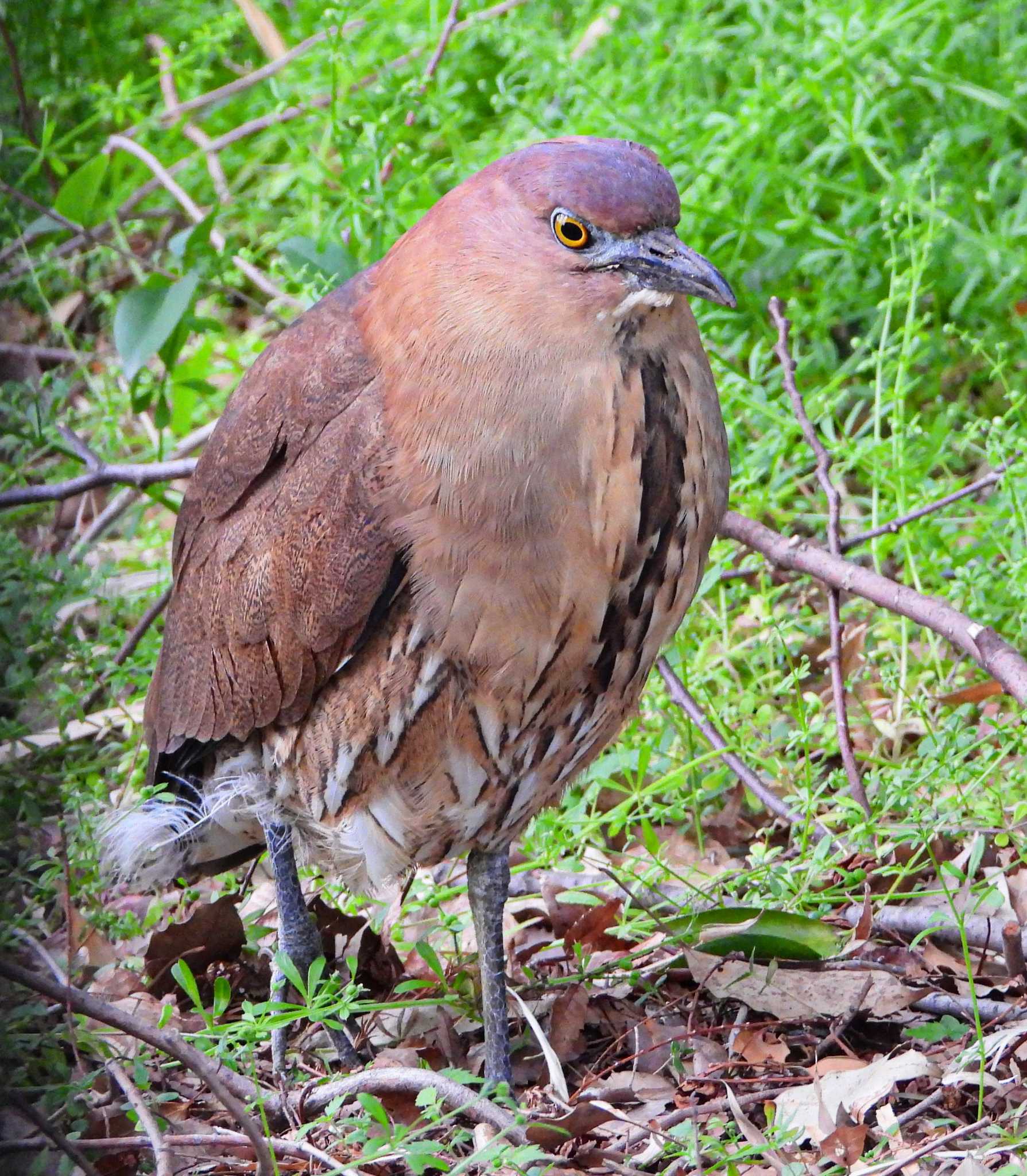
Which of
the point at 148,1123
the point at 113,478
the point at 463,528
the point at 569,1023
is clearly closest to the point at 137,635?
the point at 113,478

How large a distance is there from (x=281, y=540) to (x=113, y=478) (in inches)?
51.4

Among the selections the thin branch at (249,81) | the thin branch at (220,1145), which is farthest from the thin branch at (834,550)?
the thin branch at (249,81)

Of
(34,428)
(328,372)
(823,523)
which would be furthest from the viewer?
(823,523)

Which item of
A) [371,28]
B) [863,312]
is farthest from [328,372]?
[371,28]

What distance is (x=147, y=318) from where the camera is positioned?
4.87m

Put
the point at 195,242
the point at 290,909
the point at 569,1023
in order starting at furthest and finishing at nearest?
the point at 195,242 < the point at 290,909 < the point at 569,1023

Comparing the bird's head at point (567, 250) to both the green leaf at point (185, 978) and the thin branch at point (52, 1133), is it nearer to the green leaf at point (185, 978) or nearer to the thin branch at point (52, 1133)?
the green leaf at point (185, 978)

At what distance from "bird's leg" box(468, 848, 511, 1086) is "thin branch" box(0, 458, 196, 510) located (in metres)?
1.39

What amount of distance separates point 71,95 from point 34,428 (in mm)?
2776

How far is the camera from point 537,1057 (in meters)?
3.64

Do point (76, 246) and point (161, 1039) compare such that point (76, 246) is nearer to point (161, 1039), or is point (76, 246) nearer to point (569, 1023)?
point (569, 1023)

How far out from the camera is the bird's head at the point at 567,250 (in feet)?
9.77

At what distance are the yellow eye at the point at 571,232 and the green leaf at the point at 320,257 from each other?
1905 millimetres

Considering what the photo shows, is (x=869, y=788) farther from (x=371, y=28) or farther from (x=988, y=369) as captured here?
(x=371, y=28)
